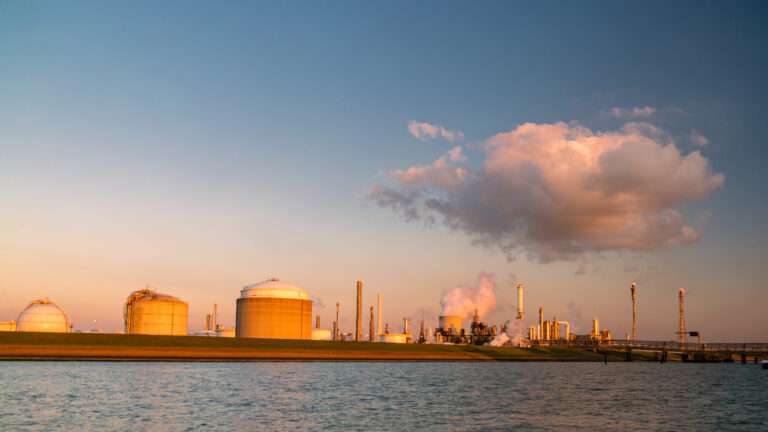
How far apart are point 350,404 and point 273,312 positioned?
400ft

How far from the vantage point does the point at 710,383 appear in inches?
3693

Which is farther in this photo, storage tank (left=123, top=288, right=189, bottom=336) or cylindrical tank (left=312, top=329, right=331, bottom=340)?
cylindrical tank (left=312, top=329, right=331, bottom=340)

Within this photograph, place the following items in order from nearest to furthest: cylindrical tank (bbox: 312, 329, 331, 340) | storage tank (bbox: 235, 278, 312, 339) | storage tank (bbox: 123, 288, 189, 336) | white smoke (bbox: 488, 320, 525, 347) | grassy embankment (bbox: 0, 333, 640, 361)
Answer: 1. grassy embankment (bbox: 0, 333, 640, 361)
2. storage tank (bbox: 123, 288, 189, 336)
3. storage tank (bbox: 235, 278, 312, 339)
4. cylindrical tank (bbox: 312, 329, 331, 340)
5. white smoke (bbox: 488, 320, 525, 347)

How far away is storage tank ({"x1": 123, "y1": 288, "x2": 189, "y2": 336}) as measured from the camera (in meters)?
167

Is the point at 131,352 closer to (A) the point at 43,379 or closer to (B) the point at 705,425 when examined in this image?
(A) the point at 43,379

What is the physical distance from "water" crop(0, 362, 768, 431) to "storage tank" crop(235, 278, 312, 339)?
291 feet

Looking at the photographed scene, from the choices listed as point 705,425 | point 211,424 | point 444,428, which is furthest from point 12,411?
point 705,425

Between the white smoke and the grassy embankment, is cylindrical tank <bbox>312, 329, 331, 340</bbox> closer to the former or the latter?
the grassy embankment

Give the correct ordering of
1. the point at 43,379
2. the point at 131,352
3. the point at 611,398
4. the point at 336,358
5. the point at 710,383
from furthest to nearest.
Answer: the point at 336,358 → the point at 131,352 → the point at 710,383 → the point at 43,379 → the point at 611,398

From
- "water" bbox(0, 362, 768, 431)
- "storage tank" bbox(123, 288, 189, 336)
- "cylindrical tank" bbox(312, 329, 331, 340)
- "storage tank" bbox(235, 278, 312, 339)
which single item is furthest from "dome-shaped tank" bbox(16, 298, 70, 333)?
"water" bbox(0, 362, 768, 431)

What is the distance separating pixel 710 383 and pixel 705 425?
51788 millimetres

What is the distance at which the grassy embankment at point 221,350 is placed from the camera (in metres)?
120

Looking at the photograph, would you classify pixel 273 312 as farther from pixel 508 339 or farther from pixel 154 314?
pixel 508 339

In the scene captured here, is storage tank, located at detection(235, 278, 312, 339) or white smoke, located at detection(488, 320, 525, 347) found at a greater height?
storage tank, located at detection(235, 278, 312, 339)
